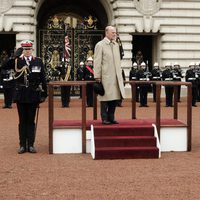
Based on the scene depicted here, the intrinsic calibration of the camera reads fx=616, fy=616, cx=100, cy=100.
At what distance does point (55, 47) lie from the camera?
2700cm

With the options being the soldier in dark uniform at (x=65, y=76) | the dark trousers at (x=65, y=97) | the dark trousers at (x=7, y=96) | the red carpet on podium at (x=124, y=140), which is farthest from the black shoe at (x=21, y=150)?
the soldier in dark uniform at (x=65, y=76)

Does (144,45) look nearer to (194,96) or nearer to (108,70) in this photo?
(194,96)

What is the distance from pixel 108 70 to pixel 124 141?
1.30 metres

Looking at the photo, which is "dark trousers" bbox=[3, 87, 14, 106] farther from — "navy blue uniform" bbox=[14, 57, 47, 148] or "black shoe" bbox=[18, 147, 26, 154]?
"black shoe" bbox=[18, 147, 26, 154]

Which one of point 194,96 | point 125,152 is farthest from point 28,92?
point 194,96

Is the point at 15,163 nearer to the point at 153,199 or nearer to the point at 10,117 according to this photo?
the point at 153,199

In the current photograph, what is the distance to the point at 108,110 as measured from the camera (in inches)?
433

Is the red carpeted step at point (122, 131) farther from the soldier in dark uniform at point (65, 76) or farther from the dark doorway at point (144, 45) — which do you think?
the dark doorway at point (144, 45)

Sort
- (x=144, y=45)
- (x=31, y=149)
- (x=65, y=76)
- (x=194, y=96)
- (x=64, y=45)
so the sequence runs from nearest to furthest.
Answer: (x=31, y=149) < (x=194, y=96) < (x=65, y=76) < (x=64, y=45) < (x=144, y=45)

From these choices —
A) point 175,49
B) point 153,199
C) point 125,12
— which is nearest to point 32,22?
point 125,12

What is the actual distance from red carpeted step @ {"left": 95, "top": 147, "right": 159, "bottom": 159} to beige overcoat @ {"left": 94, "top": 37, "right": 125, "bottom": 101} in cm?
108

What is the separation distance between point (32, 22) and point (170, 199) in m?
19.6

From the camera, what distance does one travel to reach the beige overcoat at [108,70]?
1066 centimetres

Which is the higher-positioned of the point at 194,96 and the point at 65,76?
the point at 65,76
